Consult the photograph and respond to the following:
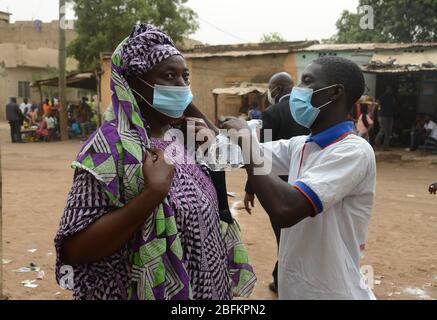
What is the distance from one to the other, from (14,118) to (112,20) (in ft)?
21.4

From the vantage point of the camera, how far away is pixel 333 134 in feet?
6.20

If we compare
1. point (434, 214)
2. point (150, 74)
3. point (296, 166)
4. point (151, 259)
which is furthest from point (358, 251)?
point (434, 214)

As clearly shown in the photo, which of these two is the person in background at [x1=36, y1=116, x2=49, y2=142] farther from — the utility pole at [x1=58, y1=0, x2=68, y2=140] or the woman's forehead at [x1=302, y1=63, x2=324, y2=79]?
the woman's forehead at [x1=302, y1=63, x2=324, y2=79]

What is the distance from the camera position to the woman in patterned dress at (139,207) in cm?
143

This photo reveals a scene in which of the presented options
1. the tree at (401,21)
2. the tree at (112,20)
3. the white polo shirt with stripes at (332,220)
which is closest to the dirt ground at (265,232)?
the white polo shirt with stripes at (332,220)

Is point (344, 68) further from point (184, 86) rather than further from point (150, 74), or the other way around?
point (150, 74)

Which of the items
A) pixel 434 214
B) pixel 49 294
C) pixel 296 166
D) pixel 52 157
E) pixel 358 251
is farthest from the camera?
pixel 52 157

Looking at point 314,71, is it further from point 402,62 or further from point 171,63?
point 402,62

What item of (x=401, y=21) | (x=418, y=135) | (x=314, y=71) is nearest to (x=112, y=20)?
(x=401, y=21)

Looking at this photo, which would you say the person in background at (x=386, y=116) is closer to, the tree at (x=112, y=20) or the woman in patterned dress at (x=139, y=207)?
the tree at (x=112, y=20)

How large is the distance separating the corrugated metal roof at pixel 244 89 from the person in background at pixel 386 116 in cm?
353

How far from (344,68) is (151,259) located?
1101 mm
